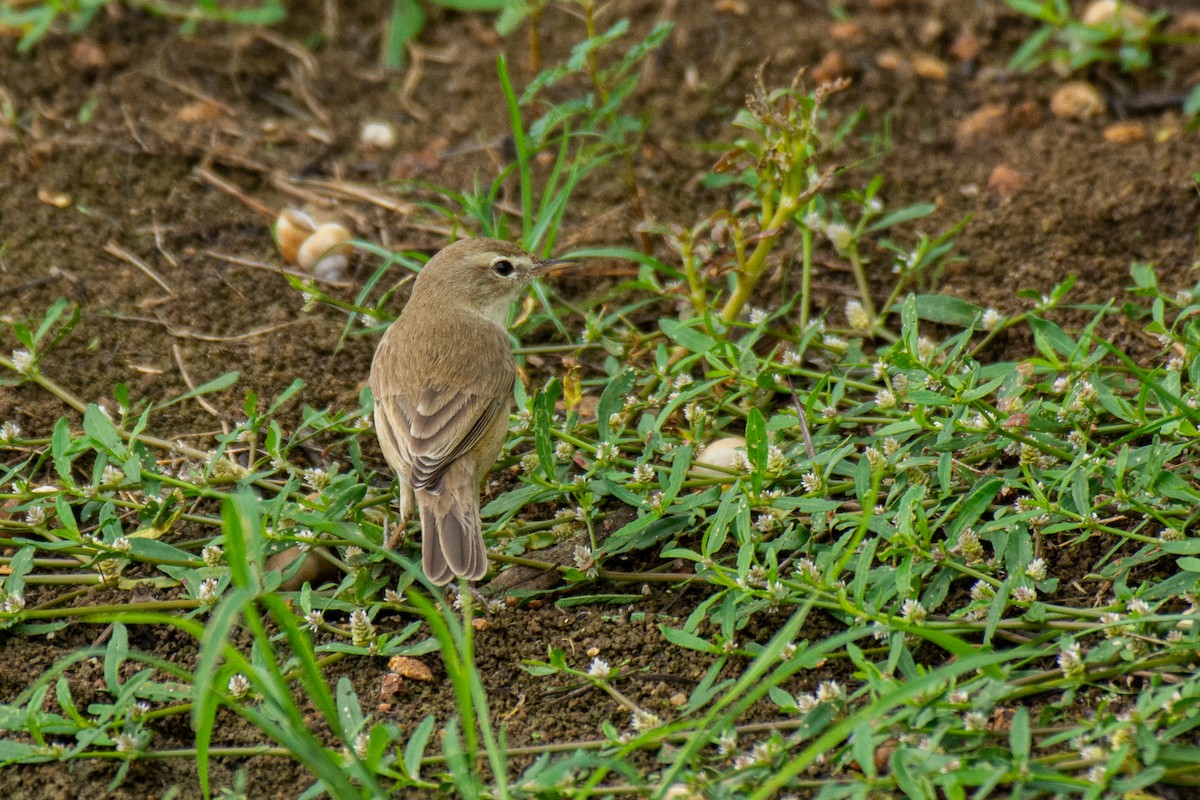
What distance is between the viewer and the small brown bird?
5047 millimetres

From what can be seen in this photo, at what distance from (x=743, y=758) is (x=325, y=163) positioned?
5138 millimetres

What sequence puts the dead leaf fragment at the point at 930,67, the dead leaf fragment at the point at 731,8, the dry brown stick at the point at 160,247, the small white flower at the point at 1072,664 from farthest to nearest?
the dead leaf fragment at the point at 731,8 → the dead leaf fragment at the point at 930,67 → the dry brown stick at the point at 160,247 → the small white flower at the point at 1072,664

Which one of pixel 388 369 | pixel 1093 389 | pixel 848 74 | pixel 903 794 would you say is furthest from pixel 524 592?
pixel 848 74

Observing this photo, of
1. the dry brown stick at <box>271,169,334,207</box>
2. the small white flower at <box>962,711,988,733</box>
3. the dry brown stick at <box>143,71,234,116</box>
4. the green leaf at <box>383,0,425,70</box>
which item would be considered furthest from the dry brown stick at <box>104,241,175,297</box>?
the small white flower at <box>962,711,988,733</box>

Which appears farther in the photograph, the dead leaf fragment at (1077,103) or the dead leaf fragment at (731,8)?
the dead leaf fragment at (731,8)

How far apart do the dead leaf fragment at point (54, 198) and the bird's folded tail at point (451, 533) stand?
3.36m

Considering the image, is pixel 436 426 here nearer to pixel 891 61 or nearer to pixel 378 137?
pixel 378 137

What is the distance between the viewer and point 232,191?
7.57 m

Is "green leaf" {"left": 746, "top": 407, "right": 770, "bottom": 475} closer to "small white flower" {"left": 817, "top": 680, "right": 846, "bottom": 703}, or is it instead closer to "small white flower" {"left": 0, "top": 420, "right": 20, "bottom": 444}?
"small white flower" {"left": 817, "top": 680, "right": 846, "bottom": 703}

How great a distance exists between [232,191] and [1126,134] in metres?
5.03

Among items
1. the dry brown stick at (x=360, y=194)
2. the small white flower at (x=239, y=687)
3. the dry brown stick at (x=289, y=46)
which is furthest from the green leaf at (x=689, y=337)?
the dry brown stick at (x=289, y=46)

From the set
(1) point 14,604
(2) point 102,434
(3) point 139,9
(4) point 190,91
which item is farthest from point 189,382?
(3) point 139,9

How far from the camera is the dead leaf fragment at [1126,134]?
7.38m

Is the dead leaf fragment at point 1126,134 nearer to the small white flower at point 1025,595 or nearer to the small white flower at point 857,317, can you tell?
the small white flower at point 857,317
